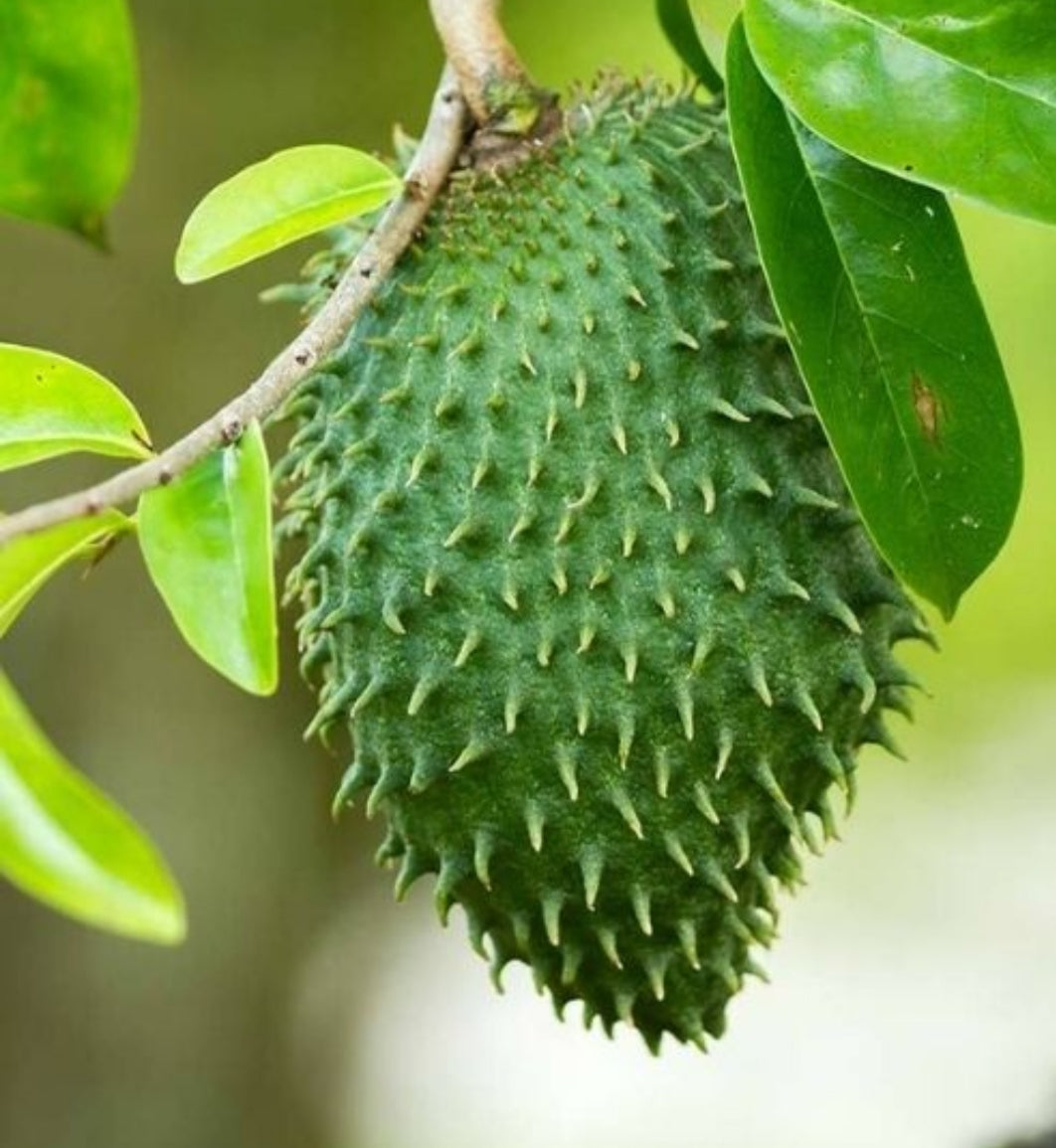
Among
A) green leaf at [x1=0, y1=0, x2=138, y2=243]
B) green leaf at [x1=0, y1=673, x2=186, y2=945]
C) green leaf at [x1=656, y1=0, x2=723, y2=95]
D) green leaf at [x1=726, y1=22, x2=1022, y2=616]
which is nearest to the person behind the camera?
green leaf at [x1=0, y1=673, x2=186, y2=945]

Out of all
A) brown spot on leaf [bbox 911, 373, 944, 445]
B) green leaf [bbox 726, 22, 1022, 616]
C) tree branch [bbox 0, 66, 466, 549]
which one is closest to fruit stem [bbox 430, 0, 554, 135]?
tree branch [bbox 0, 66, 466, 549]

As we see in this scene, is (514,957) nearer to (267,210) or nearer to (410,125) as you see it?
(267,210)

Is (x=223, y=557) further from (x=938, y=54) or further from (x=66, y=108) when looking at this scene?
(x=938, y=54)

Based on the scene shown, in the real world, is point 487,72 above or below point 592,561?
above

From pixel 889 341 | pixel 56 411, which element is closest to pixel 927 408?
Answer: pixel 889 341

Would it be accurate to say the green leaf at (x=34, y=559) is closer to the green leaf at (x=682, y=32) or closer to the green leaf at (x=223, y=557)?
the green leaf at (x=223, y=557)

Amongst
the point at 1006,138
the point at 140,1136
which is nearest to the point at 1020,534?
the point at 140,1136

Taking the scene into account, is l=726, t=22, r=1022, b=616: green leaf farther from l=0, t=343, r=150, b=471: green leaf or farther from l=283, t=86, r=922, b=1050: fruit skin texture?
l=0, t=343, r=150, b=471: green leaf
